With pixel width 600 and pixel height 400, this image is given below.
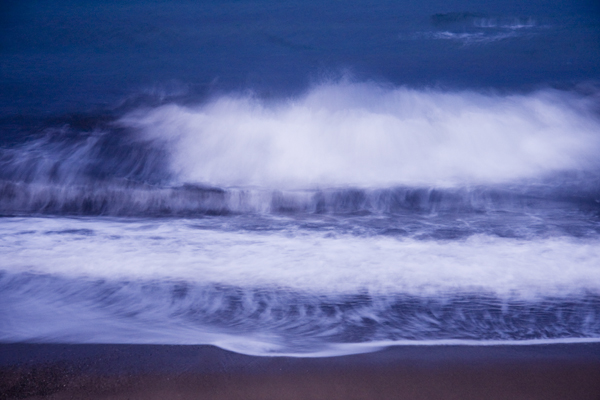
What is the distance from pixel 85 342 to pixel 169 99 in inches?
214

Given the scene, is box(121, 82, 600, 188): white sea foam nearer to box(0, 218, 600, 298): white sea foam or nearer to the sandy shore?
box(0, 218, 600, 298): white sea foam

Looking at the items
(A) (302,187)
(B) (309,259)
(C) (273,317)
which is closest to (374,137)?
(A) (302,187)

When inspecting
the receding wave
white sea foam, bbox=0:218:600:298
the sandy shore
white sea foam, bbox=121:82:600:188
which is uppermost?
white sea foam, bbox=121:82:600:188

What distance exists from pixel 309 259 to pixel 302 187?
5.41ft

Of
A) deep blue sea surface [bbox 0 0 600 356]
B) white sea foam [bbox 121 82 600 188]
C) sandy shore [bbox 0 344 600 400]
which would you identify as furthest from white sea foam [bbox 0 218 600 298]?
white sea foam [bbox 121 82 600 188]

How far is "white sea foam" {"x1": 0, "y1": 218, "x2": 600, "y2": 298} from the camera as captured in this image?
9.34 ft

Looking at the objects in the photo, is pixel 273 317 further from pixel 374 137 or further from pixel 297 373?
pixel 374 137

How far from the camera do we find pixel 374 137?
5.81 metres

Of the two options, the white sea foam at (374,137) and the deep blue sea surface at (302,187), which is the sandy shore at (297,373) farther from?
the white sea foam at (374,137)

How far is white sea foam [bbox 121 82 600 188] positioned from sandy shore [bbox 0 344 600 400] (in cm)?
277

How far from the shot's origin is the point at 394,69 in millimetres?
8375

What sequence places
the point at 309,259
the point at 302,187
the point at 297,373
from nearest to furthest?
the point at 297,373, the point at 309,259, the point at 302,187

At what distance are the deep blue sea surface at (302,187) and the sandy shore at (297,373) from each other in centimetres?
11

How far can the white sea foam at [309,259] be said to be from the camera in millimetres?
2846
